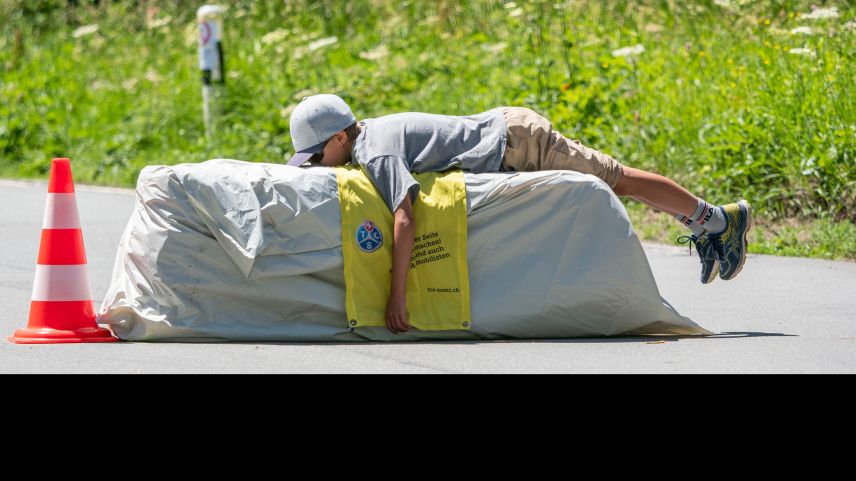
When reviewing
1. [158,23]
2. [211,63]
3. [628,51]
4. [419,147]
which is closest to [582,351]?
[419,147]

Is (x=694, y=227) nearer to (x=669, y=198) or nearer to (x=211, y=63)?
(x=669, y=198)

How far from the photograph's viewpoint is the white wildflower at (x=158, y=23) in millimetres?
17234

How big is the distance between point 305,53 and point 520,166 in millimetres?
9132

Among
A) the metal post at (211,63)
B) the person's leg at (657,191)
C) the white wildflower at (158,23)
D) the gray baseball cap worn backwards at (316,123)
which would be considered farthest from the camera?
the white wildflower at (158,23)

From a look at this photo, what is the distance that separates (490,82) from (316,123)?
23.7 ft

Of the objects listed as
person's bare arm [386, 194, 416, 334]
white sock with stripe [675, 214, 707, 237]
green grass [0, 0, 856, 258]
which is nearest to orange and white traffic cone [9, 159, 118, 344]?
person's bare arm [386, 194, 416, 334]

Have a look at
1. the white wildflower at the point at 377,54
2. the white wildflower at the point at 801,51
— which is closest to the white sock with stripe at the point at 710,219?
the white wildflower at the point at 801,51

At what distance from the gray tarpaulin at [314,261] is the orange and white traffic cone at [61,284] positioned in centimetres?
12

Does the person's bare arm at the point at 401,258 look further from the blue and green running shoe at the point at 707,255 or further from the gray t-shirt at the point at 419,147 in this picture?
the blue and green running shoe at the point at 707,255

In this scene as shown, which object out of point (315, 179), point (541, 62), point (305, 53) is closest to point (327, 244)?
point (315, 179)

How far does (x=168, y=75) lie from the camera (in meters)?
16.7

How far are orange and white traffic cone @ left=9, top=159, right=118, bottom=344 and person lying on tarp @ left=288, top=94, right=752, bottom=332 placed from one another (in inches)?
42.3

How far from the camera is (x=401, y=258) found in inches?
240

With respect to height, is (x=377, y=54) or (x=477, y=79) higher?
(x=377, y=54)
